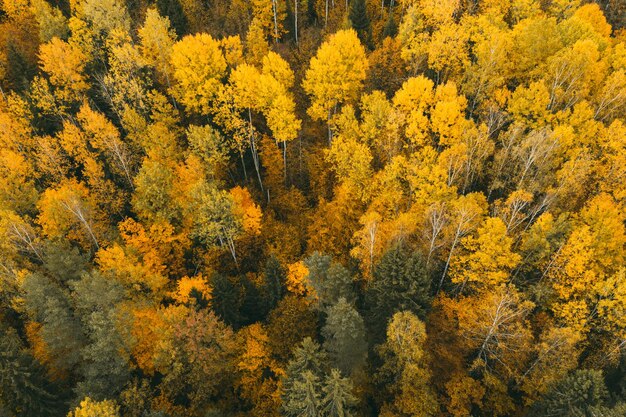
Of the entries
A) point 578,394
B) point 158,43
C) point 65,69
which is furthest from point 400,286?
point 65,69

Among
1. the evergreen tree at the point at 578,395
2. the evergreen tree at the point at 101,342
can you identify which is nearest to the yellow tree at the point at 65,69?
the evergreen tree at the point at 101,342

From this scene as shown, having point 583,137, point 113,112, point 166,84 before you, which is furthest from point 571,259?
point 113,112

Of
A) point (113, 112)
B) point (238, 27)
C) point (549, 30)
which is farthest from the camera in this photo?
point (238, 27)

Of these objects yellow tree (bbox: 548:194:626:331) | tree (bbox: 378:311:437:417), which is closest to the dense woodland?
tree (bbox: 378:311:437:417)

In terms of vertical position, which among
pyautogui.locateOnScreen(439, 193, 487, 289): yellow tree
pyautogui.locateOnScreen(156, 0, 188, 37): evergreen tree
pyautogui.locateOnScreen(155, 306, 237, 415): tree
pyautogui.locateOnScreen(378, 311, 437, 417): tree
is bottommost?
pyautogui.locateOnScreen(155, 306, 237, 415): tree

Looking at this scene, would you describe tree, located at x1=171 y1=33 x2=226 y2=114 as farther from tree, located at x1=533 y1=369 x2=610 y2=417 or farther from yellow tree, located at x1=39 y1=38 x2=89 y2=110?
tree, located at x1=533 y1=369 x2=610 y2=417

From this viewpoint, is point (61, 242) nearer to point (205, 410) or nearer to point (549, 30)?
point (205, 410)

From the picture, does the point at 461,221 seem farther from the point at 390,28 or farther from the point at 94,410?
the point at 390,28
